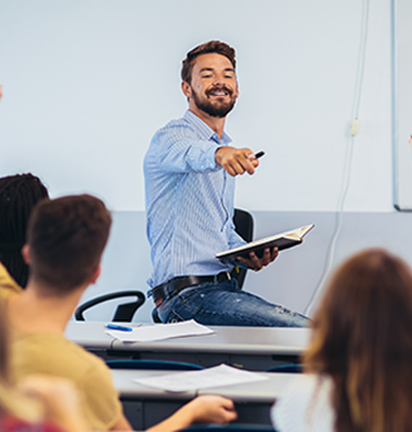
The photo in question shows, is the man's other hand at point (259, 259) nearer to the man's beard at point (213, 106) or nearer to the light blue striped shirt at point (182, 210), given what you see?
the light blue striped shirt at point (182, 210)

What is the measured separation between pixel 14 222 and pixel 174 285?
2.63 feet

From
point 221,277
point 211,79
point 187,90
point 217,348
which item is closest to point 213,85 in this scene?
point 211,79

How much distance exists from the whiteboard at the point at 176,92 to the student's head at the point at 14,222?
1.76 m

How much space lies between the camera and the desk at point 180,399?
4.19 feet

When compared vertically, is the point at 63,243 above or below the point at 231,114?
below

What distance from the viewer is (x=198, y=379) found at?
1.37m

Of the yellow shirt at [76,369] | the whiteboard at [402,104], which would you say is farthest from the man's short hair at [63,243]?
the whiteboard at [402,104]

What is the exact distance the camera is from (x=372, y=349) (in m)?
0.77

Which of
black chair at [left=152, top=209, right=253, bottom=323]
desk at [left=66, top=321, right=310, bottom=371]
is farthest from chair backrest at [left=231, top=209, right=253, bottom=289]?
desk at [left=66, top=321, right=310, bottom=371]

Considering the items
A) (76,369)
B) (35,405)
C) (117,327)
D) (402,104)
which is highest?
(402,104)

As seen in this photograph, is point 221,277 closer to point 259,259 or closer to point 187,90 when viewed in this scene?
point 259,259

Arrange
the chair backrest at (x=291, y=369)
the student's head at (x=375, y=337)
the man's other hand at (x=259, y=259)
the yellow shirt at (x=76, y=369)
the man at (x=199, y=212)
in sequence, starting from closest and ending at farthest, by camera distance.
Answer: the student's head at (x=375, y=337)
the yellow shirt at (x=76, y=369)
the chair backrest at (x=291, y=369)
the man at (x=199, y=212)
the man's other hand at (x=259, y=259)

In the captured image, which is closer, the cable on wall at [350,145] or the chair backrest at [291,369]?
the chair backrest at [291,369]

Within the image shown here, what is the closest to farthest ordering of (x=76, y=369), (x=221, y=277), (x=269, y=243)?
(x=76, y=369)
(x=269, y=243)
(x=221, y=277)
